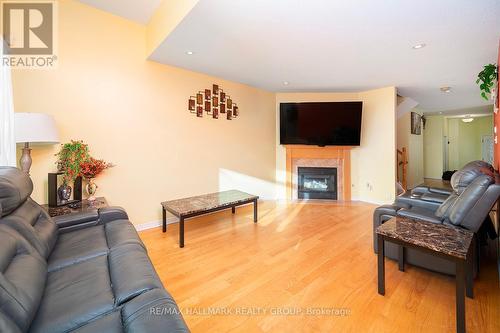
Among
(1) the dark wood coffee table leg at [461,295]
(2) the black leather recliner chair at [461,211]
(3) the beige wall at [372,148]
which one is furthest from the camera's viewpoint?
(3) the beige wall at [372,148]

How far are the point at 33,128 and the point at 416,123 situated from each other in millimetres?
7942

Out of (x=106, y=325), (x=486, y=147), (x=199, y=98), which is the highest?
(x=199, y=98)

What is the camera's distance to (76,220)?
76.5 inches

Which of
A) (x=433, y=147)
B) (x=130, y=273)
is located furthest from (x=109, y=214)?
(x=433, y=147)

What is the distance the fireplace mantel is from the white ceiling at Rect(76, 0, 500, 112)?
139cm

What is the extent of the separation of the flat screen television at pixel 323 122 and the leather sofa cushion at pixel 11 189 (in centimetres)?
401

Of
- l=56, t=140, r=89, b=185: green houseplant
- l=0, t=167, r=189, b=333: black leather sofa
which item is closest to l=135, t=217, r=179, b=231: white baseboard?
l=56, t=140, r=89, b=185: green houseplant

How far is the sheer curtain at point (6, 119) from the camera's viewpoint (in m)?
1.88

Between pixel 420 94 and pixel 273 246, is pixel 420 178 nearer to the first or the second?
pixel 420 94

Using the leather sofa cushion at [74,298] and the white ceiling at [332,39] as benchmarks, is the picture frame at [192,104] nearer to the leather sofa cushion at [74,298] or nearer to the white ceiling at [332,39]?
the white ceiling at [332,39]

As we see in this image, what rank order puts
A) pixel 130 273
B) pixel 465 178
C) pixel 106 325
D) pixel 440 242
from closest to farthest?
pixel 106 325 → pixel 130 273 → pixel 440 242 → pixel 465 178

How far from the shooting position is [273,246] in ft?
8.41

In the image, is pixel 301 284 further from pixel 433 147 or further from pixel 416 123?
pixel 433 147

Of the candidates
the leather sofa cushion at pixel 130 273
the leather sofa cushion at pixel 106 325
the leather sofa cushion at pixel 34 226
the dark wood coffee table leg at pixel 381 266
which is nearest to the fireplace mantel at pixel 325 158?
the dark wood coffee table leg at pixel 381 266
